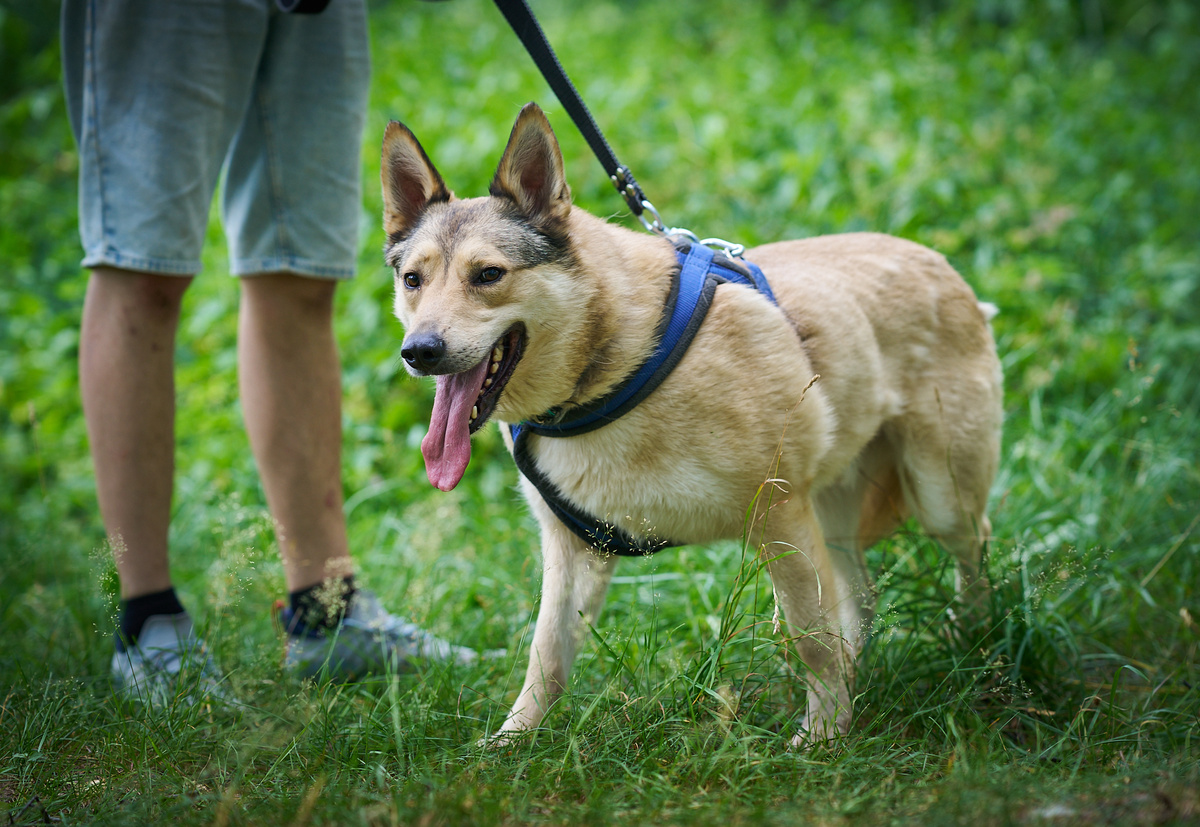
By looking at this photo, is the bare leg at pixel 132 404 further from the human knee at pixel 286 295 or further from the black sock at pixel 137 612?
the human knee at pixel 286 295

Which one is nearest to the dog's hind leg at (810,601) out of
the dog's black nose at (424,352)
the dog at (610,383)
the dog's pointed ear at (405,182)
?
the dog at (610,383)

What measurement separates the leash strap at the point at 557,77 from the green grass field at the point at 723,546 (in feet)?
Result: 3.92

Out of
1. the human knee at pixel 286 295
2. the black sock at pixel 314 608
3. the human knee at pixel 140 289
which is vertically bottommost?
the black sock at pixel 314 608

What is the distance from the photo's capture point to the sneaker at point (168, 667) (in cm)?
236

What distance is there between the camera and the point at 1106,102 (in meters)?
7.54

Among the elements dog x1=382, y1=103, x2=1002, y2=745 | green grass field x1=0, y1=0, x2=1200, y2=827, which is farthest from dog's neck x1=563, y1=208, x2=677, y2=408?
green grass field x1=0, y1=0, x2=1200, y2=827

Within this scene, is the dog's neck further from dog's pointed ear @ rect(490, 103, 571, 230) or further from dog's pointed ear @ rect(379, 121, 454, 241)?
dog's pointed ear @ rect(379, 121, 454, 241)

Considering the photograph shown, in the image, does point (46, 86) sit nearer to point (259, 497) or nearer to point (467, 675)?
point (259, 497)

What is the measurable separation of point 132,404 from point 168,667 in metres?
0.82

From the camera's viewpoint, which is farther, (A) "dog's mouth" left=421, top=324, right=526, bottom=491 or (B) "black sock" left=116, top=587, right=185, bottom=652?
(B) "black sock" left=116, top=587, right=185, bottom=652

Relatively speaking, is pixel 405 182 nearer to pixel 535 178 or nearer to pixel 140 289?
pixel 535 178

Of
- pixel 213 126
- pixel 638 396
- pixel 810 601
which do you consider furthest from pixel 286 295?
pixel 810 601

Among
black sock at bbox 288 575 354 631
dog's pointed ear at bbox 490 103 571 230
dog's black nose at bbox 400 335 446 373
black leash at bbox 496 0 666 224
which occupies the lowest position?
black sock at bbox 288 575 354 631

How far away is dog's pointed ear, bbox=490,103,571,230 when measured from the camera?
229 cm
